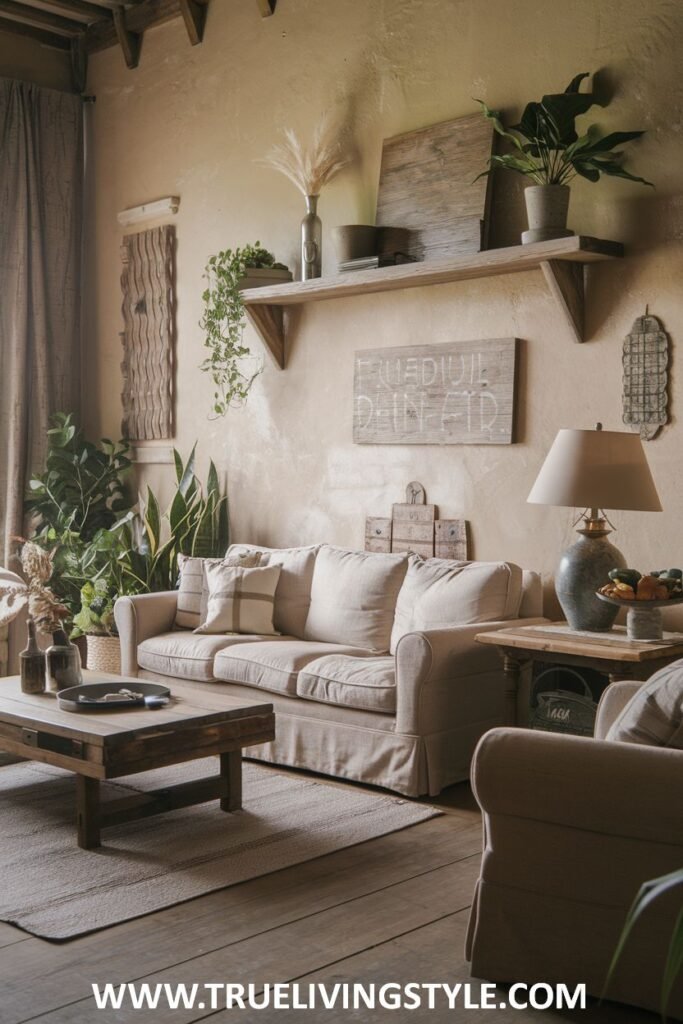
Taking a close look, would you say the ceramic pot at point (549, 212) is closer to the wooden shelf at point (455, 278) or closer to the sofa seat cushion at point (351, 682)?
the wooden shelf at point (455, 278)

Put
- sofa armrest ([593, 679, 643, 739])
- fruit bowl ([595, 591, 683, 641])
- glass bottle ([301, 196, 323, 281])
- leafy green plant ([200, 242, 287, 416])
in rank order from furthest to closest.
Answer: leafy green plant ([200, 242, 287, 416]), glass bottle ([301, 196, 323, 281]), fruit bowl ([595, 591, 683, 641]), sofa armrest ([593, 679, 643, 739])

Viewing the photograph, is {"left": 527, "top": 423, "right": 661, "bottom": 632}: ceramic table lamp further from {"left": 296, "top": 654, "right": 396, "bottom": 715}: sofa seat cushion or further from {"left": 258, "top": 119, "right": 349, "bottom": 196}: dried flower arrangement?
{"left": 258, "top": 119, "right": 349, "bottom": 196}: dried flower arrangement

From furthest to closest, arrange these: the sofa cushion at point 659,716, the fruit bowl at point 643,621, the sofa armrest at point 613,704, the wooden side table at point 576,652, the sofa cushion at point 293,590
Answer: the sofa cushion at point 293,590 < the fruit bowl at point 643,621 < the wooden side table at point 576,652 < the sofa armrest at point 613,704 < the sofa cushion at point 659,716

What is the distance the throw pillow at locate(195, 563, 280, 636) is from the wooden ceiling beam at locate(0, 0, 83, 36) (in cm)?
355

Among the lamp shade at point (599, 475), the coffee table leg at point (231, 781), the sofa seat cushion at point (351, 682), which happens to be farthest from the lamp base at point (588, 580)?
the coffee table leg at point (231, 781)

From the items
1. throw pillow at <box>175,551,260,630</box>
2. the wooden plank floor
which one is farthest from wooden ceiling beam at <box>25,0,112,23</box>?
the wooden plank floor

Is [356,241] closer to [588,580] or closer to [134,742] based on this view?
[588,580]

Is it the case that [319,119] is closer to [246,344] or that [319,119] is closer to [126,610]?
[246,344]

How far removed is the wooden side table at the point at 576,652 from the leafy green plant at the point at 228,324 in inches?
94.3

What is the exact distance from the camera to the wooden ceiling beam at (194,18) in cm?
600

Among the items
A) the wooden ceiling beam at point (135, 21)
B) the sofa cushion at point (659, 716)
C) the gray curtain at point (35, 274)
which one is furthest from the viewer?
the gray curtain at point (35, 274)

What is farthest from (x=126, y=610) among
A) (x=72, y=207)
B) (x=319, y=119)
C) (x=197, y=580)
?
(x=72, y=207)

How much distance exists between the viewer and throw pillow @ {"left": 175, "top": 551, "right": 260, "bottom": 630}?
5.10 meters

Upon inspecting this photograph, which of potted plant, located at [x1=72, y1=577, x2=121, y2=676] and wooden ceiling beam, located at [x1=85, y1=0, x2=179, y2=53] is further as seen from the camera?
wooden ceiling beam, located at [x1=85, y1=0, x2=179, y2=53]
